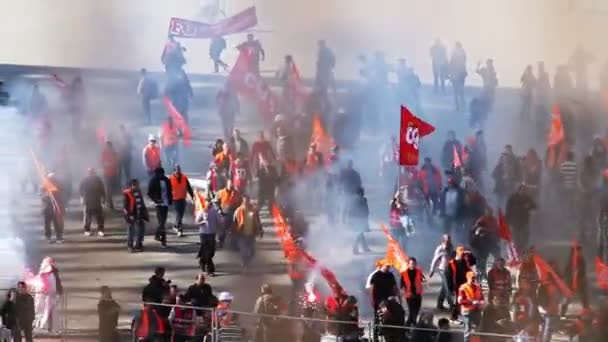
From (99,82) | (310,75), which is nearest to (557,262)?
(310,75)

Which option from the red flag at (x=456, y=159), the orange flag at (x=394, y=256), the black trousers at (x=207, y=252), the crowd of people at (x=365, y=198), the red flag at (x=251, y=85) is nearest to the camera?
the crowd of people at (x=365, y=198)

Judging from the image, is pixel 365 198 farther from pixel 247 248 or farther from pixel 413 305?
pixel 413 305

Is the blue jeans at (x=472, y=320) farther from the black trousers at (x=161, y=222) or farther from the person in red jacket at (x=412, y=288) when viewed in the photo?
the black trousers at (x=161, y=222)

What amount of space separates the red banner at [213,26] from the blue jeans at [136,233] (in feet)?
13.0

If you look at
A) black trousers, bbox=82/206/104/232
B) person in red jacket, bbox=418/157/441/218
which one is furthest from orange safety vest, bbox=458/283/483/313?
black trousers, bbox=82/206/104/232

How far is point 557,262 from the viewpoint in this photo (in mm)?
18484

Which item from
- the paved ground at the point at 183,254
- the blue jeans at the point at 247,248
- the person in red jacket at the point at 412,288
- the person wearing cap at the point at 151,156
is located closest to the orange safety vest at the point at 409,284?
the person in red jacket at the point at 412,288

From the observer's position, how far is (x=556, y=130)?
21.2 meters

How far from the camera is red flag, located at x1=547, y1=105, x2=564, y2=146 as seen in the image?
21031mm

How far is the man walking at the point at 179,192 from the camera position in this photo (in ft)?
64.9

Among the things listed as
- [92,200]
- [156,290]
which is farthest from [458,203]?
[92,200]

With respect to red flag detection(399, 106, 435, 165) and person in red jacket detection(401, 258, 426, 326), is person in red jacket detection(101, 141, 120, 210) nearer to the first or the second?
red flag detection(399, 106, 435, 165)

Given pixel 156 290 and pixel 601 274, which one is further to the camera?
pixel 601 274

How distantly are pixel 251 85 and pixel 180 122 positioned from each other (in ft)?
3.49
